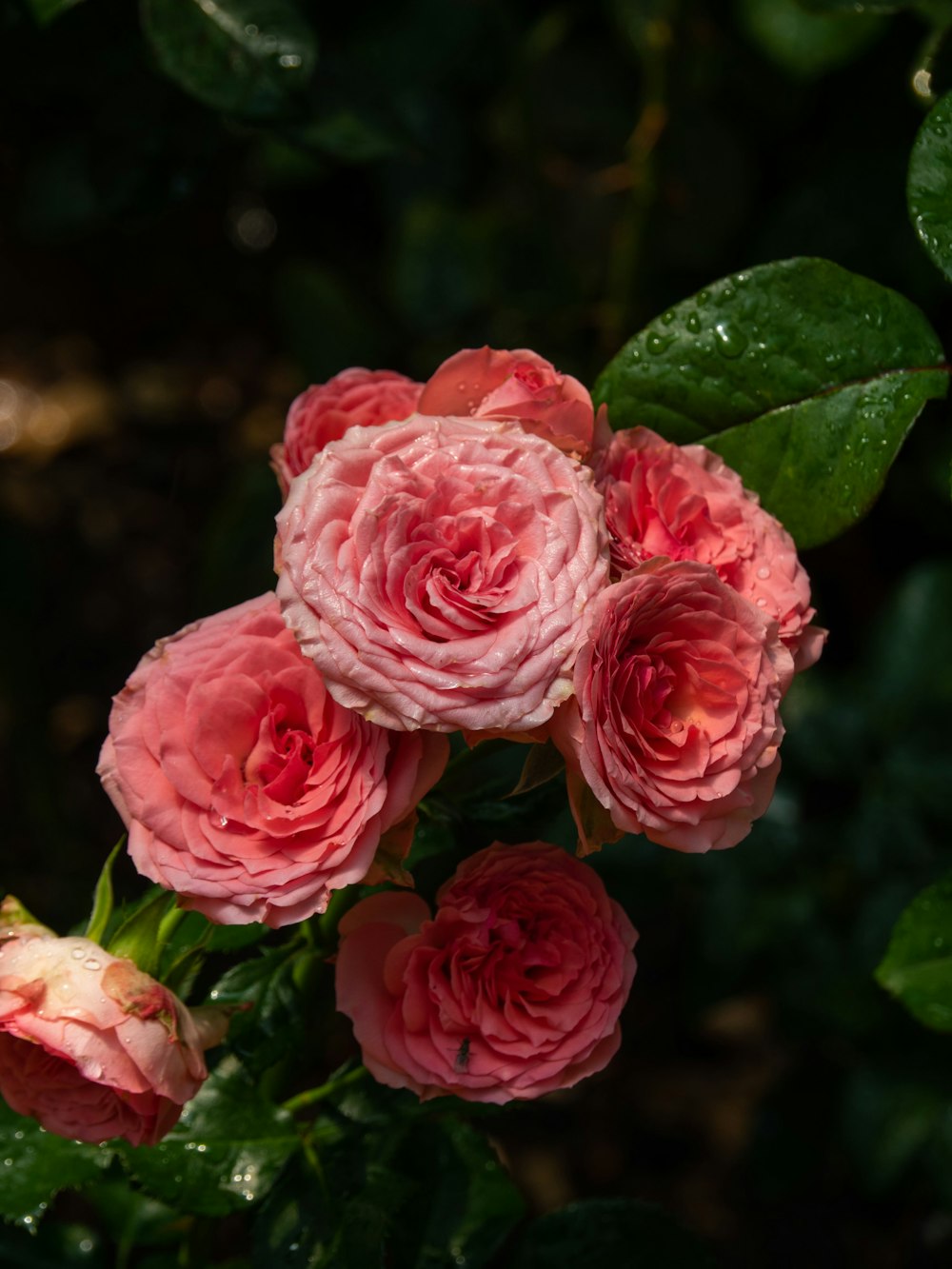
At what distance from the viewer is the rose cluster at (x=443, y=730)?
55 centimetres

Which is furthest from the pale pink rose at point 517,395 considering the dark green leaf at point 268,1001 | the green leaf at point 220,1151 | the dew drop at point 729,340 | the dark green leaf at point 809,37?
the dark green leaf at point 809,37

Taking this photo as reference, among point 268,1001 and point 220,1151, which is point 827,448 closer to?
point 268,1001

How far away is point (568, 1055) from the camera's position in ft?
1.96

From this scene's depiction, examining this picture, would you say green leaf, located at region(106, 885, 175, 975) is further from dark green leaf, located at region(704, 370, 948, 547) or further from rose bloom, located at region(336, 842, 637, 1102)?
dark green leaf, located at region(704, 370, 948, 547)

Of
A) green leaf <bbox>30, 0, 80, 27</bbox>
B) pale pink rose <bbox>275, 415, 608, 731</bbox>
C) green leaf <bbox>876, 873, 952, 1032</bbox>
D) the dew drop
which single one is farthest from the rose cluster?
green leaf <bbox>30, 0, 80, 27</bbox>

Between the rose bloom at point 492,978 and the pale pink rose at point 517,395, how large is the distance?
0.73ft

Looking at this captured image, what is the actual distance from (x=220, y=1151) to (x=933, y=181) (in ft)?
2.31

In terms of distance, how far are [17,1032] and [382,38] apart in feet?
3.03

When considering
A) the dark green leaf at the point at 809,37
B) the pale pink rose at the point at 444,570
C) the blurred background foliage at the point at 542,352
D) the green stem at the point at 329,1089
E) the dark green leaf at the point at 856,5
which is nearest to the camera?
the pale pink rose at the point at 444,570

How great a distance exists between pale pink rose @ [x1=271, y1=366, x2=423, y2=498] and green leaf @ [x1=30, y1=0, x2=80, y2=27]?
42 cm

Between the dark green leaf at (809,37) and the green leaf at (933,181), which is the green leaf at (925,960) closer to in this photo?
the green leaf at (933,181)

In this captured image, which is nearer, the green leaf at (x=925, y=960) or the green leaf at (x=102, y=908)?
the green leaf at (x=102, y=908)

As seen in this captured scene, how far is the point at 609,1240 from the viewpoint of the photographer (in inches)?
35.9

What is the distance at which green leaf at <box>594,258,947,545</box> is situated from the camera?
692 millimetres
